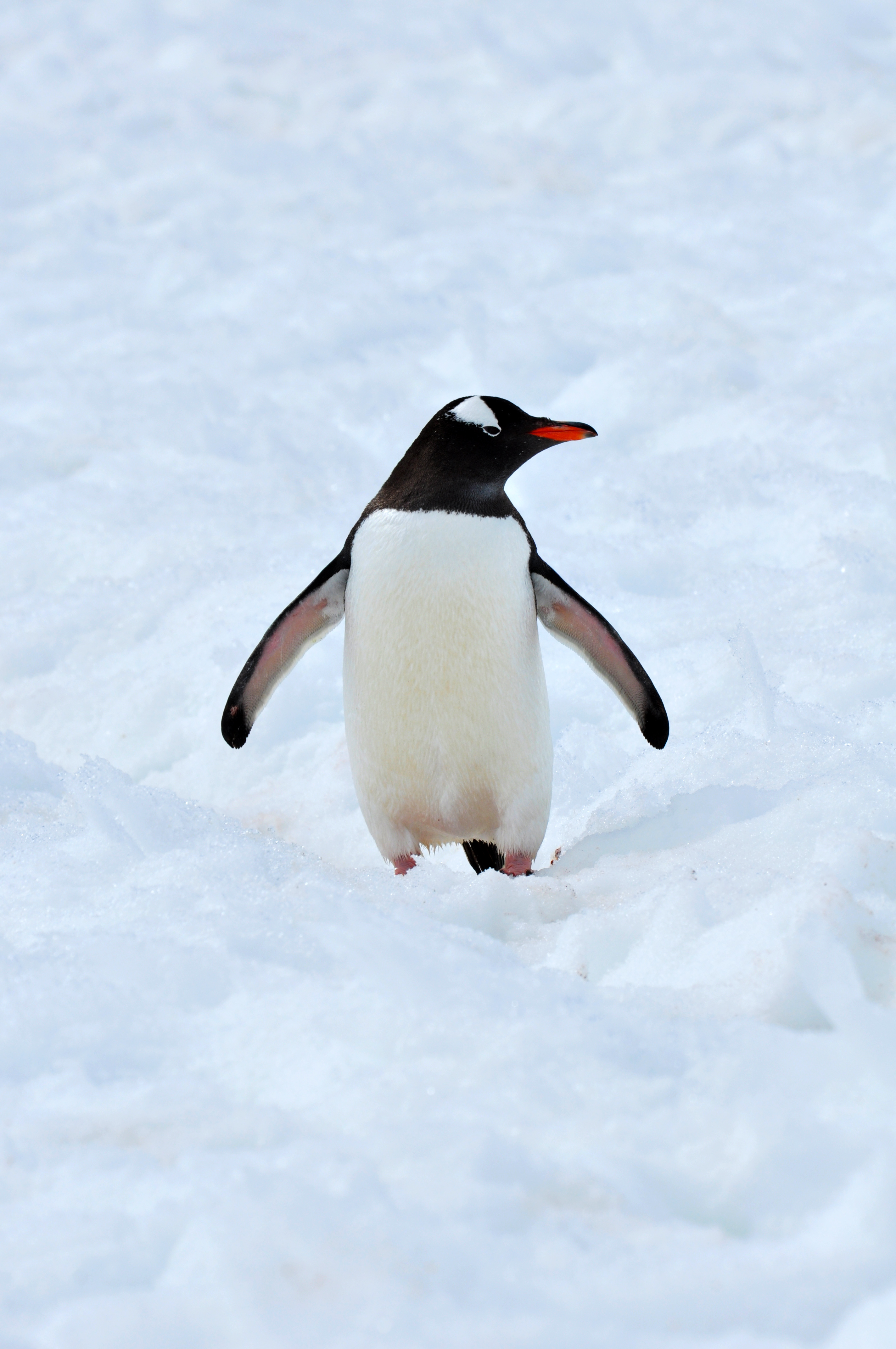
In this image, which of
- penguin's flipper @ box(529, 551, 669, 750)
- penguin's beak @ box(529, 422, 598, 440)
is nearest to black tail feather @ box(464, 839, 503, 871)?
penguin's flipper @ box(529, 551, 669, 750)

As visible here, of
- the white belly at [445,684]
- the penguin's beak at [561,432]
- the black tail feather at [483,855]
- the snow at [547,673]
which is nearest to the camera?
the snow at [547,673]

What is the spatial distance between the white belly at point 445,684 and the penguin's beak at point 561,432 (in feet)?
0.61

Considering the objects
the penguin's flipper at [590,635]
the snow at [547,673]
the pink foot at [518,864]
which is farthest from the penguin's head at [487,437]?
the pink foot at [518,864]

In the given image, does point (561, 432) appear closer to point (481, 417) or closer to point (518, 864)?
point (481, 417)

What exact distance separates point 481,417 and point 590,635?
51cm

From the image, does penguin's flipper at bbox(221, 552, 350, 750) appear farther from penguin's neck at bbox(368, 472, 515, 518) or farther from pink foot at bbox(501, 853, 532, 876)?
pink foot at bbox(501, 853, 532, 876)

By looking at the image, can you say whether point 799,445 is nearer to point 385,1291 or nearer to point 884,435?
point 884,435

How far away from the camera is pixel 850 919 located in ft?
4.60

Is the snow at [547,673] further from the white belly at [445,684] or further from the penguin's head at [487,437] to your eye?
the penguin's head at [487,437]

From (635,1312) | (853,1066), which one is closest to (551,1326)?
(635,1312)

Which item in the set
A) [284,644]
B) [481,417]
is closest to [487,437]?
[481,417]

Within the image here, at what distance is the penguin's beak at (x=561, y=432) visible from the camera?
229 cm

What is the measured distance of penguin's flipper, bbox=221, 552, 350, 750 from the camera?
2328 mm

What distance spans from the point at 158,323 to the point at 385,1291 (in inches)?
200
